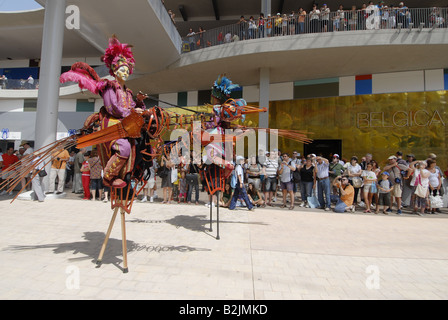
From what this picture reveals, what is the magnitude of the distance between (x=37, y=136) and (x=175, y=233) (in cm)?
720

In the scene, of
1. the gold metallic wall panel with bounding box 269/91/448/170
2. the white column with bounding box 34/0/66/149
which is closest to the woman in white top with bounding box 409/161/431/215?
the gold metallic wall panel with bounding box 269/91/448/170

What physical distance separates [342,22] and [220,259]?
1350 centimetres

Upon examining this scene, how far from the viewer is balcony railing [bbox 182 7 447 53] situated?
466 inches

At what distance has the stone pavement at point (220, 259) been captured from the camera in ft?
9.17

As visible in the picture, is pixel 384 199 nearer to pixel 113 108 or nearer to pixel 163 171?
pixel 163 171

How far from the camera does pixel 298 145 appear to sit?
16.0 m

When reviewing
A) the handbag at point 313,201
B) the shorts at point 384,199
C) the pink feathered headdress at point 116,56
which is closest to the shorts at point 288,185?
the handbag at point 313,201

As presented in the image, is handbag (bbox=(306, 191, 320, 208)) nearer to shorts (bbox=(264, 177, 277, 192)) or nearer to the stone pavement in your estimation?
shorts (bbox=(264, 177, 277, 192))

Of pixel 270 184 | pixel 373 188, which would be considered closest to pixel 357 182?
pixel 373 188

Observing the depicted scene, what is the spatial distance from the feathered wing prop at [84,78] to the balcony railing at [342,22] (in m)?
11.7

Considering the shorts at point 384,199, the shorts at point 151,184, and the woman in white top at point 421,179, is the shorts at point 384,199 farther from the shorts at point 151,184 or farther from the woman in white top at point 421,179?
the shorts at point 151,184

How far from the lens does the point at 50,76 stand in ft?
29.3

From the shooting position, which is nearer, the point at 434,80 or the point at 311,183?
the point at 311,183
